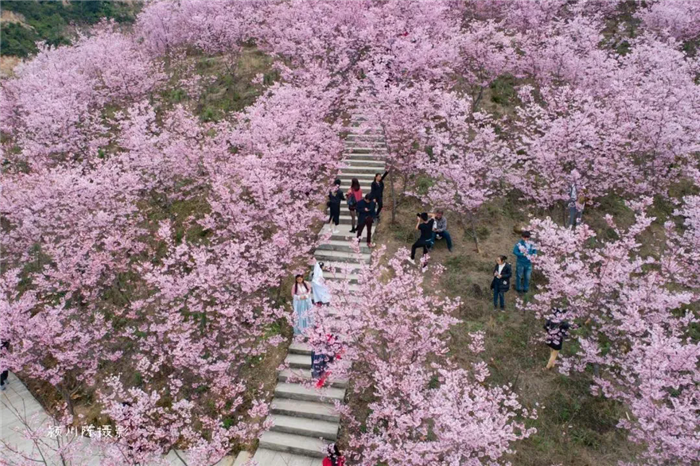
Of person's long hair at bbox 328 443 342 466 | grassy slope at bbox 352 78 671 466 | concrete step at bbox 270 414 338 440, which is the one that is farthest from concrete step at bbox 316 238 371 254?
person's long hair at bbox 328 443 342 466

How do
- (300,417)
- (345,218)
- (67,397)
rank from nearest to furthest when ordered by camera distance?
(300,417), (67,397), (345,218)

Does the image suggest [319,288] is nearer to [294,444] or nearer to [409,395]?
[294,444]

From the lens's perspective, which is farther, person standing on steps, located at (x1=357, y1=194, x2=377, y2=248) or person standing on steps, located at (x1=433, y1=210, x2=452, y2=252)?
person standing on steps, located at (x1=433, y1=210, x2=452, y2=252)

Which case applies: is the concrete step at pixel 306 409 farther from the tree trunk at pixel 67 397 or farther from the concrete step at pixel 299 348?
the tree trunk at pixel 67 397

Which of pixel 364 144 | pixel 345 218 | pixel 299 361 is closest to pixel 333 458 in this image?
pixel 299 361

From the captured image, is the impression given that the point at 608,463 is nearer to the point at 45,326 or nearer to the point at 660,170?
the point at 660,170

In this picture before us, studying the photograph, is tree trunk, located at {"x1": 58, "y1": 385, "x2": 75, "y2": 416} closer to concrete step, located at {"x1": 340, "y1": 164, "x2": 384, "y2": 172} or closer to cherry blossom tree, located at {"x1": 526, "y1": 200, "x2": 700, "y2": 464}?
concrete step, located at {"x1": 340, "y1": 164, "x2": 384, "y2": 172}

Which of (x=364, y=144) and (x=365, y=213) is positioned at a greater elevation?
(x=364, y=144)
